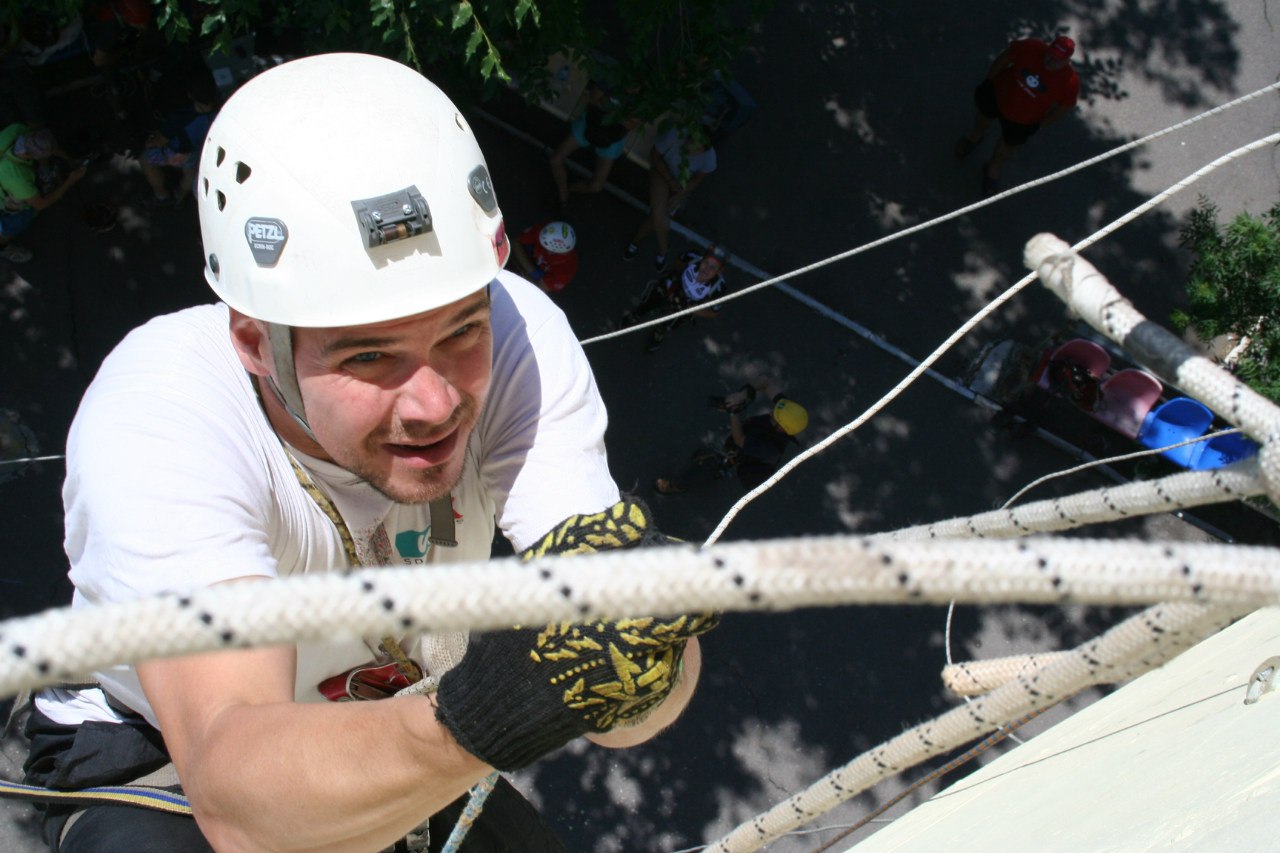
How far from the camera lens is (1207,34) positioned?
957 cm

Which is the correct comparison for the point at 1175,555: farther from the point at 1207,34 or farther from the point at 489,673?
the point at 1207,34

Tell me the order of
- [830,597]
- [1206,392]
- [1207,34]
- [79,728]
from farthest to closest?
[1207,34]
[79,728]
[1206,392]
[830,597]

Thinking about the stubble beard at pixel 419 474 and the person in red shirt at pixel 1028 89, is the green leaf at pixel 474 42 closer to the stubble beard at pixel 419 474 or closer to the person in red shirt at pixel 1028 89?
the stubble beard at pixel 419 474

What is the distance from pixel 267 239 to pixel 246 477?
515mm

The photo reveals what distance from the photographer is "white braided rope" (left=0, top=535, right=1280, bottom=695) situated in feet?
2.89

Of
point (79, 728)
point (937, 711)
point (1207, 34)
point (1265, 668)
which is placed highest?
point (1207, 34)

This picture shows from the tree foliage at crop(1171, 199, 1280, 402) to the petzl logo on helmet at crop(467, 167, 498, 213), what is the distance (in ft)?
18.0

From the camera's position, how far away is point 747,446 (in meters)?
6.64

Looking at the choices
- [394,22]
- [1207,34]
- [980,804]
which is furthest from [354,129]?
[1207,34]

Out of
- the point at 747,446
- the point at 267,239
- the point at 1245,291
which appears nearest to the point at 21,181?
the point at 747,446

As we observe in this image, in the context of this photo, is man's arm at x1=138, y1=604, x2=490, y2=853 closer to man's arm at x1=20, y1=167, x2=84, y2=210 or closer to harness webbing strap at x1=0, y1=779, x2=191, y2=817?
harness webbing strap at x1=0, y1=779, x2=191, y2=817

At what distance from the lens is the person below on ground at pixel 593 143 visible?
716 centimetres

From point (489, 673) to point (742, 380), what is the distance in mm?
5885

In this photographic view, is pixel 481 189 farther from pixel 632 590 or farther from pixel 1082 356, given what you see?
pixel 1082 356
